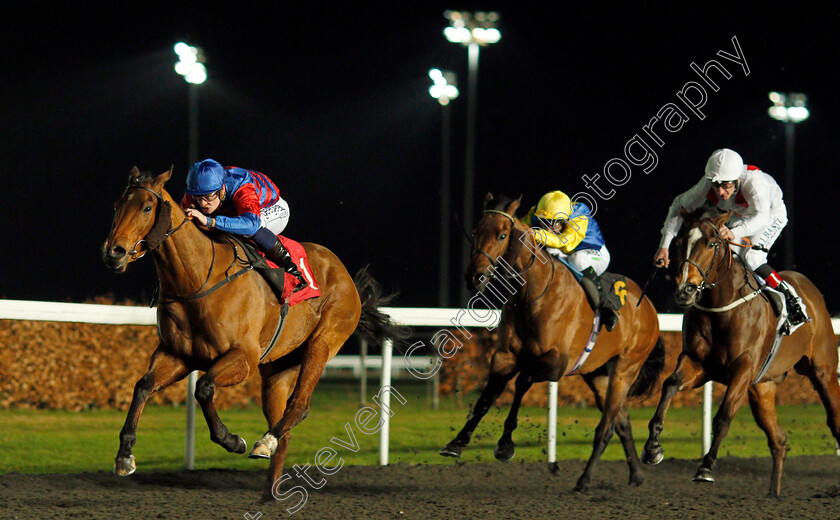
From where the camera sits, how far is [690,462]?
6395 mm

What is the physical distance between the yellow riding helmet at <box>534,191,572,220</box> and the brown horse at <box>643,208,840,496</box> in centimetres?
81

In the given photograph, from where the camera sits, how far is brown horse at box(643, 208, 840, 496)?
4.43 metres

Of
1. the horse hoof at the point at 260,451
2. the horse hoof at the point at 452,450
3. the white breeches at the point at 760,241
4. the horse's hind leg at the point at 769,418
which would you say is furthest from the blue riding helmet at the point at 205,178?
the horse's hind leg at the point at 769,418

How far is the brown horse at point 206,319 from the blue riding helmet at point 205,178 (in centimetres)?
19

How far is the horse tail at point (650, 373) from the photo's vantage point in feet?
18.6

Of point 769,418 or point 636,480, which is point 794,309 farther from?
point 636,480

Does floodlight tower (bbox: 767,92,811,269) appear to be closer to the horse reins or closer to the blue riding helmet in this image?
the horse reins

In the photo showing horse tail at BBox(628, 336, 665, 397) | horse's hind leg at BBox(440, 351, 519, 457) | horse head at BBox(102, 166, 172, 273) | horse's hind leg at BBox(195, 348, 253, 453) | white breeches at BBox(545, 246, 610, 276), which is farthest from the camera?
horse tail at BBox(628, 336, 665, 397)

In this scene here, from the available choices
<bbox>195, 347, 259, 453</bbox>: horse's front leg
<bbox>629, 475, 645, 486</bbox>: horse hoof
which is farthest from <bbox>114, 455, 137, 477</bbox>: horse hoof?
<bbox>629, 475, 645, 486</bbox>: horse hoof

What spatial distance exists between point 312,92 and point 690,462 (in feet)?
63.2

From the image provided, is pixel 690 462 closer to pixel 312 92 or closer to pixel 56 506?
pixel 56 506

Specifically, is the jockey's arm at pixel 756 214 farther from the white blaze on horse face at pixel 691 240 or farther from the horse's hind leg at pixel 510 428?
the horse's hind leg at pixel 510 428

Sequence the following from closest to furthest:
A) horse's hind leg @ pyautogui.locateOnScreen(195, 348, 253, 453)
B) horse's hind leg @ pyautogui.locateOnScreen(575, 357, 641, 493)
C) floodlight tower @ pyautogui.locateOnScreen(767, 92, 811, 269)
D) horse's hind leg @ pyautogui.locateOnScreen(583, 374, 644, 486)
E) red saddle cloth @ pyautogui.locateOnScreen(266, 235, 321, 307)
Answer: horse's hind leg @ pyautogui.locateOnScreen(195, 348, 253, 453) < red saddle cloth @ pyautogui.locateOnScreen(266, 235, 321, 307) < horse's hind leg @ pyautogui.locateOnScreen(575, 357, 641, 493) < horse's hind leg @ pyautogui.locateOnScreen(583, 374, 644, 486) < floodlight tower @ pyautogui.locateOnScreen(767, 92, 811, 269)

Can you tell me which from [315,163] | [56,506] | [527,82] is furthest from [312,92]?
[56,506]
